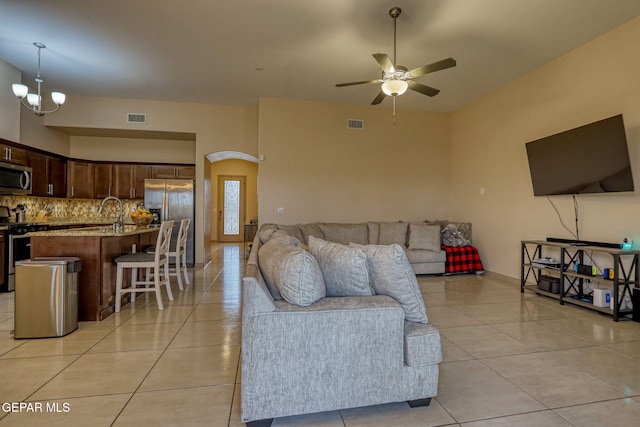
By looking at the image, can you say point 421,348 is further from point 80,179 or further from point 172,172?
point 80,179

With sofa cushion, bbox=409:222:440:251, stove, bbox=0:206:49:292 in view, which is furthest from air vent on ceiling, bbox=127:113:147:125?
sofa cushion, bbox=409:222:440:251

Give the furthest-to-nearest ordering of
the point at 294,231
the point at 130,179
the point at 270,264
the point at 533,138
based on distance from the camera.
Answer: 1. the point at 130,179
2. the point at 294,231
3. the point at 533,138
4. the point at 270,264

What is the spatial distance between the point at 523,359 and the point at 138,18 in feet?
16.4

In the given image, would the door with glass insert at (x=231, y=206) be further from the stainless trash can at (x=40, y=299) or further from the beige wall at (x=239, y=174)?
the stainless trash can at (x=40, y=299)

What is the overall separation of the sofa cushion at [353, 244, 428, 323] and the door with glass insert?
31.6ft

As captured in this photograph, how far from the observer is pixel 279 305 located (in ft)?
5.56

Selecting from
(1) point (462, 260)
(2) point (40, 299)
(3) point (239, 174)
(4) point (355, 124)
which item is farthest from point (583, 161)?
(3) point (239, 174)

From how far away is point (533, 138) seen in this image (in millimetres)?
4836

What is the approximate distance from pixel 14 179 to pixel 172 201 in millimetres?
2293

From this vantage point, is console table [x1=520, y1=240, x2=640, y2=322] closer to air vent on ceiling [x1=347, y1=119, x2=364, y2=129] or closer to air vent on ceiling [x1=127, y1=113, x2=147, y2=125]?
air vent on ceiling [x1=347, y1=119, x2=364, y2=129]

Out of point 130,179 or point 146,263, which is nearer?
point 146,263

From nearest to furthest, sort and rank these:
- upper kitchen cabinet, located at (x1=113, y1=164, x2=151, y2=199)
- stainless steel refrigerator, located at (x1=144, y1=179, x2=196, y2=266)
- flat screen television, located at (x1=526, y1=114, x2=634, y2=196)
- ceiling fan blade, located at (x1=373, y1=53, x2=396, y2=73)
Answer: ceiling fan blade, located at (x1=373, y1=53, x2=396, y2=73), flat screen television, located at (x1=526, y1=114, x2=634, y2=196), stainless steel refrigerator, located at (x1=144, y1=179, x2=196, y2=266), upper kitchen cabinet, located at (x1=113, y1=164, x2=151, y2=199)

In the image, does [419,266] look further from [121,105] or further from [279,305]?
[121,105]

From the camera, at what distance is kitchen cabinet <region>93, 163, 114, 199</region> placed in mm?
6359
